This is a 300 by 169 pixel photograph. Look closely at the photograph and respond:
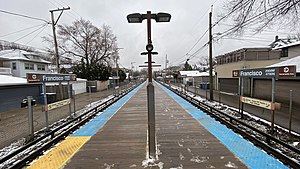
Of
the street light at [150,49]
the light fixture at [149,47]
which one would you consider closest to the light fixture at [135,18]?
the street light at [150,49]

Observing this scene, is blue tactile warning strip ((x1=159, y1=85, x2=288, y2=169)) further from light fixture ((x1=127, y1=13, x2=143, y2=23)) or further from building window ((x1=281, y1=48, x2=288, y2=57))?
building window ((x1=281, y1=48, x2=288, y2=57))

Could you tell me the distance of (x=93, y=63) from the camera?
40906 millimetres

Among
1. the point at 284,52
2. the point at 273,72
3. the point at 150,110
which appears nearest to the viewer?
the point at 150,110

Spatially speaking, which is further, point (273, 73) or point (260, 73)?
point (260, 73)

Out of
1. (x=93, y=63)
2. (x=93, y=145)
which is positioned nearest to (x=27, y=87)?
(x=93, y=145)

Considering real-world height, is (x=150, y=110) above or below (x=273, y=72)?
below

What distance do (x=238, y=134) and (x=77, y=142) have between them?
18.1 ft

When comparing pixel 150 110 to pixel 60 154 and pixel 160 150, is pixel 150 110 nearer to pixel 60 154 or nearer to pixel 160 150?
A: pixel 160 150

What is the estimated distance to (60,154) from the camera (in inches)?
217

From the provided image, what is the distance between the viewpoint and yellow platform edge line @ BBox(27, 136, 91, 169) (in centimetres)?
486

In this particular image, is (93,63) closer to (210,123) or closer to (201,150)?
(210,123)

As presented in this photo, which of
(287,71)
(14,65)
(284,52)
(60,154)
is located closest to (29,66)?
(14,65)

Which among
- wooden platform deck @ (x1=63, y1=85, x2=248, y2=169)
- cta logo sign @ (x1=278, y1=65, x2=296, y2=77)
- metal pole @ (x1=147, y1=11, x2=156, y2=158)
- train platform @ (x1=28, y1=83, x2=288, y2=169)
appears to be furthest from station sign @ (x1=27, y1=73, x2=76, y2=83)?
cta logo sign @ (x1=278, y1=65, x2=296, y2=77)

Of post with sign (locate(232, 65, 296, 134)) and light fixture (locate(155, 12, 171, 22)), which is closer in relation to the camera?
light fixture (locate(155, 12, 171, 22))
